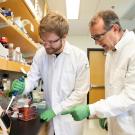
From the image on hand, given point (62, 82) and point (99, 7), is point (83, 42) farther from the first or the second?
point (62, 82)

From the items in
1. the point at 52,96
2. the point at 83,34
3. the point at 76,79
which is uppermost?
the point at 83,34

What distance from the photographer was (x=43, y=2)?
14.3 feet

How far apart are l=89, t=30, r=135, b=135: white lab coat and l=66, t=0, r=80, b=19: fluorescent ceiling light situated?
9.70 feet

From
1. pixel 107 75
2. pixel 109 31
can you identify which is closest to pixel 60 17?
pixel 109 31

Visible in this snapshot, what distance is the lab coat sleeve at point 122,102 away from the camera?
141cm

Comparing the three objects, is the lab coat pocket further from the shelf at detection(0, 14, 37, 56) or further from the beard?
the shelf at detection(0, 14, 37, 56)

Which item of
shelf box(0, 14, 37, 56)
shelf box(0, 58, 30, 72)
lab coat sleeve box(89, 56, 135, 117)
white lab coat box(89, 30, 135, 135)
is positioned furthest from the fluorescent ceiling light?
lab coat sleeve box(89, 56, 135, 117)

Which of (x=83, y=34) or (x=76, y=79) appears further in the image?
(x=83, y=34)

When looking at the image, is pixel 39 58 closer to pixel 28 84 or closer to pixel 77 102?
pixel 28 84

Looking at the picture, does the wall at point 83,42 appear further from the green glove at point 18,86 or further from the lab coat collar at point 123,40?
the lab coat collar at point 123,40

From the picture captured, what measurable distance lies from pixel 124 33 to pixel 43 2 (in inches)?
119

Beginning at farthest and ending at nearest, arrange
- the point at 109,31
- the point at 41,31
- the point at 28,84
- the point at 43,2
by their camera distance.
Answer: the point at 43,2, the point at 28,84, the point at 41,31, the point at 109,31

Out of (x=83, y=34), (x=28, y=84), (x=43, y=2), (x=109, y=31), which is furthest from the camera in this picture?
(x=83, y=34)

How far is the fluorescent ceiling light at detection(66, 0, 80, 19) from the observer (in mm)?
4442
